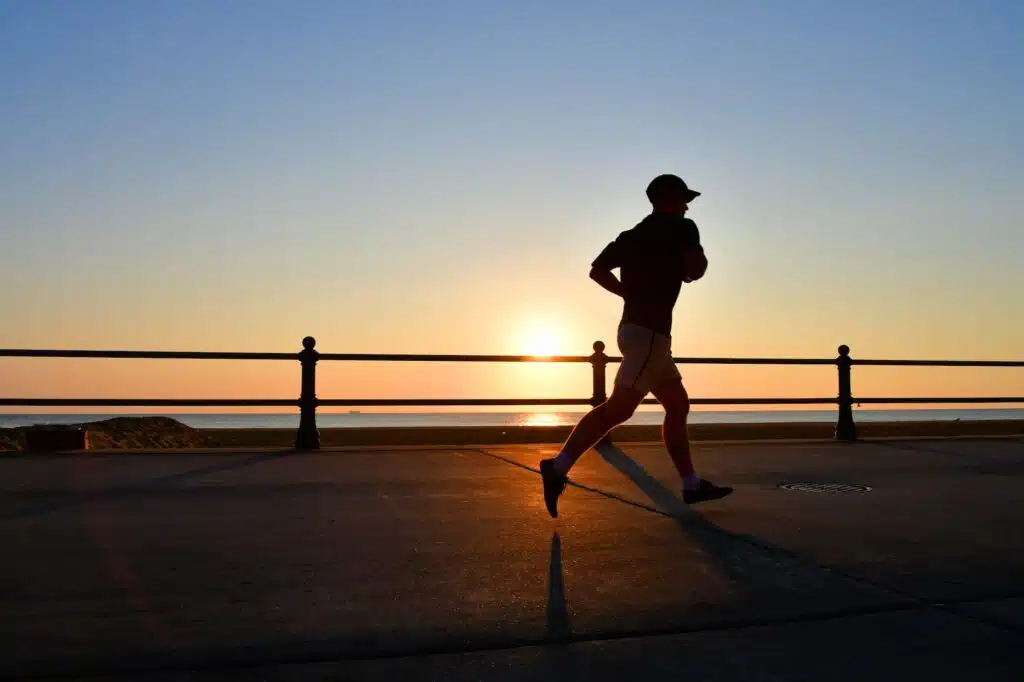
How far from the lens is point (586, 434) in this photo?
5.82 m

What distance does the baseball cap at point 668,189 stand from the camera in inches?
231

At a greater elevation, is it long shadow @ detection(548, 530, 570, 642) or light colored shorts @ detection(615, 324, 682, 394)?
light colored shorts @ detection(615, 324, 682, 394)

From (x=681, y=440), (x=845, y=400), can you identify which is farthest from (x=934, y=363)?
(x=681, y=440)

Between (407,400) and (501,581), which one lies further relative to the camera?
(407,400)

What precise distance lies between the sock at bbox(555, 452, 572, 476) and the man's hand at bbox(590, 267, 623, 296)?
101 centimetres

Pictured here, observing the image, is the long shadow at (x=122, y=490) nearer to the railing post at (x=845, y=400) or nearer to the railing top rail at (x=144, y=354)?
the railing top rail at (x=144, y=354)

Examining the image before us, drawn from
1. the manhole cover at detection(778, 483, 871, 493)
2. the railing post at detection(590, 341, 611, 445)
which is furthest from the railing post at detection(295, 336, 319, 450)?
the manhole cover at detection(778, 483, 871, 493)

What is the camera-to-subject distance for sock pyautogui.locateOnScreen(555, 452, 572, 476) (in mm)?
5652

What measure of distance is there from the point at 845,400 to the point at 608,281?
294 inches

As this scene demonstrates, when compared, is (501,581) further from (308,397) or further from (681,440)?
(308,397)

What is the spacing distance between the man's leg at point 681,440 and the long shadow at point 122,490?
11.2 ft

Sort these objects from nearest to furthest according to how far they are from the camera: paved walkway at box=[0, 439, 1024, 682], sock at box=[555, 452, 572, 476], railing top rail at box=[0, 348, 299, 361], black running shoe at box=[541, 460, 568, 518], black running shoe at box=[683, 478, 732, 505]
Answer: paved walkway at box=[0, 439, 1024, 682], black running shoe at box=[541, 460, 568, 518], sock at box=[555, 452, 572, 476], black running shoe at box=[683, 478, 732, 505], railing top rail at box=[0, 348, 299, 361]

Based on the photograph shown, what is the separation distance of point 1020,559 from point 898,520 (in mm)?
1115

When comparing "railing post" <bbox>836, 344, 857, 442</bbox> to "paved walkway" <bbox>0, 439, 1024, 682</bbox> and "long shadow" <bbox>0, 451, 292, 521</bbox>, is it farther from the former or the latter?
"long shadow" <bbox>0, 451, 292, 521</bbox>
